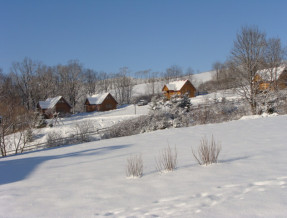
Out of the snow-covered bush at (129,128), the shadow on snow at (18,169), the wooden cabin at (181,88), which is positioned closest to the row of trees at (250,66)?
the snow-covered bush at (129,128)

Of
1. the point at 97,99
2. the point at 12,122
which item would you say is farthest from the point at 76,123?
the point at 97,99

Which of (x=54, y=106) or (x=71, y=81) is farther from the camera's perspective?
(x=71, y=81)

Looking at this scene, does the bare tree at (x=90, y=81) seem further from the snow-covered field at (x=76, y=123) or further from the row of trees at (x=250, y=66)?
the row of trees at (x=250, y=66)

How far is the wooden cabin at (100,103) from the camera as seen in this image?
53.2 metres

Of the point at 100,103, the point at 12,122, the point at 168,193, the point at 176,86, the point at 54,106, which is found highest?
the point at 176,86

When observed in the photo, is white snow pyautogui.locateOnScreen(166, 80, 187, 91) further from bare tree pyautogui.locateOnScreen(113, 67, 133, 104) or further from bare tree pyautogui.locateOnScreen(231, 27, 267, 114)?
Result: bare tree pyautogui.locateOnScreen(231, 27, 267, 114)

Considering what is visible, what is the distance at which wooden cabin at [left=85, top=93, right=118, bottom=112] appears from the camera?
174 ft

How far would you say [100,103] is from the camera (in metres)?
52.7

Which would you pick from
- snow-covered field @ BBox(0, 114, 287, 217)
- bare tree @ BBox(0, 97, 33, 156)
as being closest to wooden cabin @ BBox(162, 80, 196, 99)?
bare tree @ BBox(0, 97, 33, 156)

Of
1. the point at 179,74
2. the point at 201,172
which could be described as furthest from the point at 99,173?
the point at 179,74

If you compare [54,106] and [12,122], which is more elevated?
[54,106]

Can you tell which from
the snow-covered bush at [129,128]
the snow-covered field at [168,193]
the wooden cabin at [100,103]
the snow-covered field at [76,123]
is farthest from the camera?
the wooden cabin at [100,103]

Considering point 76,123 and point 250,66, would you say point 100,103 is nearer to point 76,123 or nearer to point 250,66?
point 76,123

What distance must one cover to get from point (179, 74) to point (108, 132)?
73116 mm
